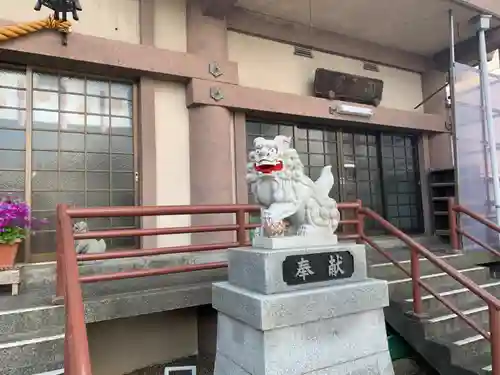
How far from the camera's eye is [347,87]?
701 cm

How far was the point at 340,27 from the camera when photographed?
696cm

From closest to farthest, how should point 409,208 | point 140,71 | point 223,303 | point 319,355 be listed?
point 319,355, point 223,303, point 140,71, point 409,208

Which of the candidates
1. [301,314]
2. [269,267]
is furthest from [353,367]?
[269,267]

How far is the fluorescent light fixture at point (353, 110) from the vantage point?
22.3 ft

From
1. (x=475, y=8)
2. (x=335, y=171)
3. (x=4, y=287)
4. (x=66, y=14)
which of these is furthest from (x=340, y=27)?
(x=4, y=287)

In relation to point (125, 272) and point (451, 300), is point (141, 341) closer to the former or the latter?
point (125, 272)

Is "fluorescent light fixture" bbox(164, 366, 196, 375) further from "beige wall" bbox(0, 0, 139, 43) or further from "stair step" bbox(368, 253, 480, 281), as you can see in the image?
"beige wall" bbox(0, 0, 139, 43)

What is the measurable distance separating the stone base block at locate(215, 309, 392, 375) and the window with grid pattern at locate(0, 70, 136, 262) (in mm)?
3096

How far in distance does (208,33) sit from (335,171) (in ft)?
11.5

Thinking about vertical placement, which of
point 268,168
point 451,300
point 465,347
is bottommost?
point 465,347

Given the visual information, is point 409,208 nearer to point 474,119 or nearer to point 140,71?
point 474,119

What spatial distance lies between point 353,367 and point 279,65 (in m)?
5.27

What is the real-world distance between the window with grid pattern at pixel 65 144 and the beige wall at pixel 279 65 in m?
2.01

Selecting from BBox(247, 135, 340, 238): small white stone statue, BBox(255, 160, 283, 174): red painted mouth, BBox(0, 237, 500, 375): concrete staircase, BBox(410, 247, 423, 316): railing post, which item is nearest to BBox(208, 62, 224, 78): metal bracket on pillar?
BBox(0, 237, 500, 375): concrete staircase
